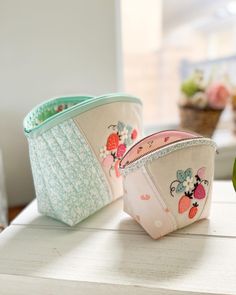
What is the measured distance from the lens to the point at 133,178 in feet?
1.65

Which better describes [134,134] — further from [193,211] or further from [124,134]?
[193,211]

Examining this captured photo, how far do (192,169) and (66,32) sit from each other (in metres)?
0.45

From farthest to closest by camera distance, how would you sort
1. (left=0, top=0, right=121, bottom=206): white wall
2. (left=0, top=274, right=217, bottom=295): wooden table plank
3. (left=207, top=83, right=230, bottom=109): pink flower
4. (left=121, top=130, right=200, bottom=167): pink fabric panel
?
(left=207, top=83, right=230, bottom=109): pink flower
(left=0, top=0, right=121, bottom=206): white wall
(left=121, top=130, right=200, bottom=167): pink fabric panel
(left=0, top=274, right=217, bottom=295): wooden table plank

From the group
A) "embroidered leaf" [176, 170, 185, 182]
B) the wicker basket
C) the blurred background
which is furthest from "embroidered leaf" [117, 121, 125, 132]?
the wicker basket

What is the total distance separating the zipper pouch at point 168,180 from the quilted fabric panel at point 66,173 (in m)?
0.06

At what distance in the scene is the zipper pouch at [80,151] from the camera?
1.66 feet

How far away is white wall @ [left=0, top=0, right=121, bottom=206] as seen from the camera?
0.71 metres

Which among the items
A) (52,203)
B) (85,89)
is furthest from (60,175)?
(85,89)

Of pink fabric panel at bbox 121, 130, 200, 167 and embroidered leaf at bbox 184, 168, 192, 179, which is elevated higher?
pink fabric panel at bbox 121, 130, 200, 167

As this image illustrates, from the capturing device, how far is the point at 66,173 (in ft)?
1.69

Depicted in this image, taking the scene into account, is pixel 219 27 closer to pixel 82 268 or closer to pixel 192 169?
pixel 192 169

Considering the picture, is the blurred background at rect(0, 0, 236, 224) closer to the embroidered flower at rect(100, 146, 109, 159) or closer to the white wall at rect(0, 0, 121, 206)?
the white wall at rect(0, 0, 121, 206)

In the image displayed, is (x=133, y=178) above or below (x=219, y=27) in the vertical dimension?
below

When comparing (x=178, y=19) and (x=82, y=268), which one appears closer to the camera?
(x=82, y=268)
